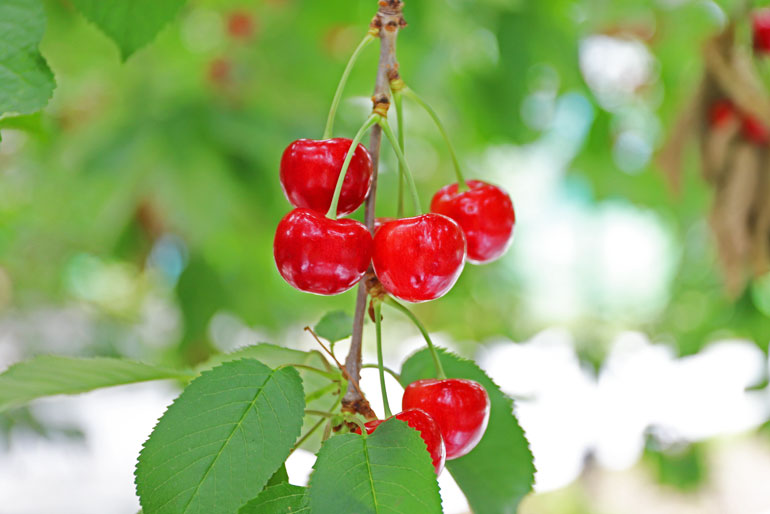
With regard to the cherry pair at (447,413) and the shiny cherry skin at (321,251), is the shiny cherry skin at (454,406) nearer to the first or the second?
the cherry pair at (447,413)

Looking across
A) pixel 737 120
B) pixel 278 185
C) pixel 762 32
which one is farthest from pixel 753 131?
pixel 278 185

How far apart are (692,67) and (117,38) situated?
1.72m

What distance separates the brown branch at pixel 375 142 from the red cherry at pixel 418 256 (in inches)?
1.4

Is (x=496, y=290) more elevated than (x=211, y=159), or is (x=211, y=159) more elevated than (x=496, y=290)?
(x=496, y=290)

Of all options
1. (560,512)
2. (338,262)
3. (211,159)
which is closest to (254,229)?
(211,159)

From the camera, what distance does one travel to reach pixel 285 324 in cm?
271

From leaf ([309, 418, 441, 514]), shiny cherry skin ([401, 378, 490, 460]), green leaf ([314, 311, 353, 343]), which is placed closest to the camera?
leaf ([309, 418, 441, 514])

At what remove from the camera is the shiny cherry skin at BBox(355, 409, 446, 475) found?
1.71 ft

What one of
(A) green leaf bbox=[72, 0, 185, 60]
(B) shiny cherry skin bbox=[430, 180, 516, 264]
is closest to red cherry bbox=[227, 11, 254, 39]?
(A) green leaf bbox=[72, 0, 185, 60]

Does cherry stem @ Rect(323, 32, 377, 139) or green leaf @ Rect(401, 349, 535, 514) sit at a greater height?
cherry stem @ Rect(323, 32, 377, 139)

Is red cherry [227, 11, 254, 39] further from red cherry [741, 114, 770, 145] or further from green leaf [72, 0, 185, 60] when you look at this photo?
green leaf [72, 0, 185, 60]

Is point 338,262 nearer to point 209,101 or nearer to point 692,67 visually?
point 209,101

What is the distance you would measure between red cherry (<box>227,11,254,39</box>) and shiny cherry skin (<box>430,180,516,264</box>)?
1445 millimetres

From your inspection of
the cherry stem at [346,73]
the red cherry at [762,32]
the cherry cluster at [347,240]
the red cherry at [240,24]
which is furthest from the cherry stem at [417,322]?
the red cherry at [240,24]
